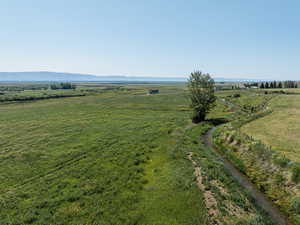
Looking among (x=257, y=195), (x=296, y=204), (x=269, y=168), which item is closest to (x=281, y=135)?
(x=269, y=168)

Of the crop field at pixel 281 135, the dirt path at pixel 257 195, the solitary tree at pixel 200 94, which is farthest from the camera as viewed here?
the solitary tree at pixel 200 94

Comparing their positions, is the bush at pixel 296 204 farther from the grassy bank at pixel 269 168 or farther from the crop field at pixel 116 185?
the crop field at pixel 116 185

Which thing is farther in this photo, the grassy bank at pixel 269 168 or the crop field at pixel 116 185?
the grassy bank at pixel 269 168

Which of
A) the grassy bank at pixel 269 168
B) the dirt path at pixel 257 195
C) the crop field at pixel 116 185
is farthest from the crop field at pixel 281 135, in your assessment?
the crop field at pixel 116 185

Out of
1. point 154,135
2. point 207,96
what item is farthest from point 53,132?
point 207,96

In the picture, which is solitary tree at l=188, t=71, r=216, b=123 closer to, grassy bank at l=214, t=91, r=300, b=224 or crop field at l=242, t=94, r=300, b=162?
crop field at l=242, t=94, r=300, b=162

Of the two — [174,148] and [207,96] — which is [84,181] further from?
[207,96]

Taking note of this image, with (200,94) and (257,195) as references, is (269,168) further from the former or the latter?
(200,94)

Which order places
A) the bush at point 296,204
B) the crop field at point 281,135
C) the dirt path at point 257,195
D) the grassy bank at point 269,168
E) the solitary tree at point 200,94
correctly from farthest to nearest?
the solitary tree at point 200,94 < the crop field at point 281,135 < the grassy bank at point 269,168 < the bush at point 296,204 < the dirt path at point 257,195

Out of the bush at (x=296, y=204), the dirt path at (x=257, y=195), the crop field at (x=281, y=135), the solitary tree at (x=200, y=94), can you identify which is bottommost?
the dirt path at (x=257, y=195)
